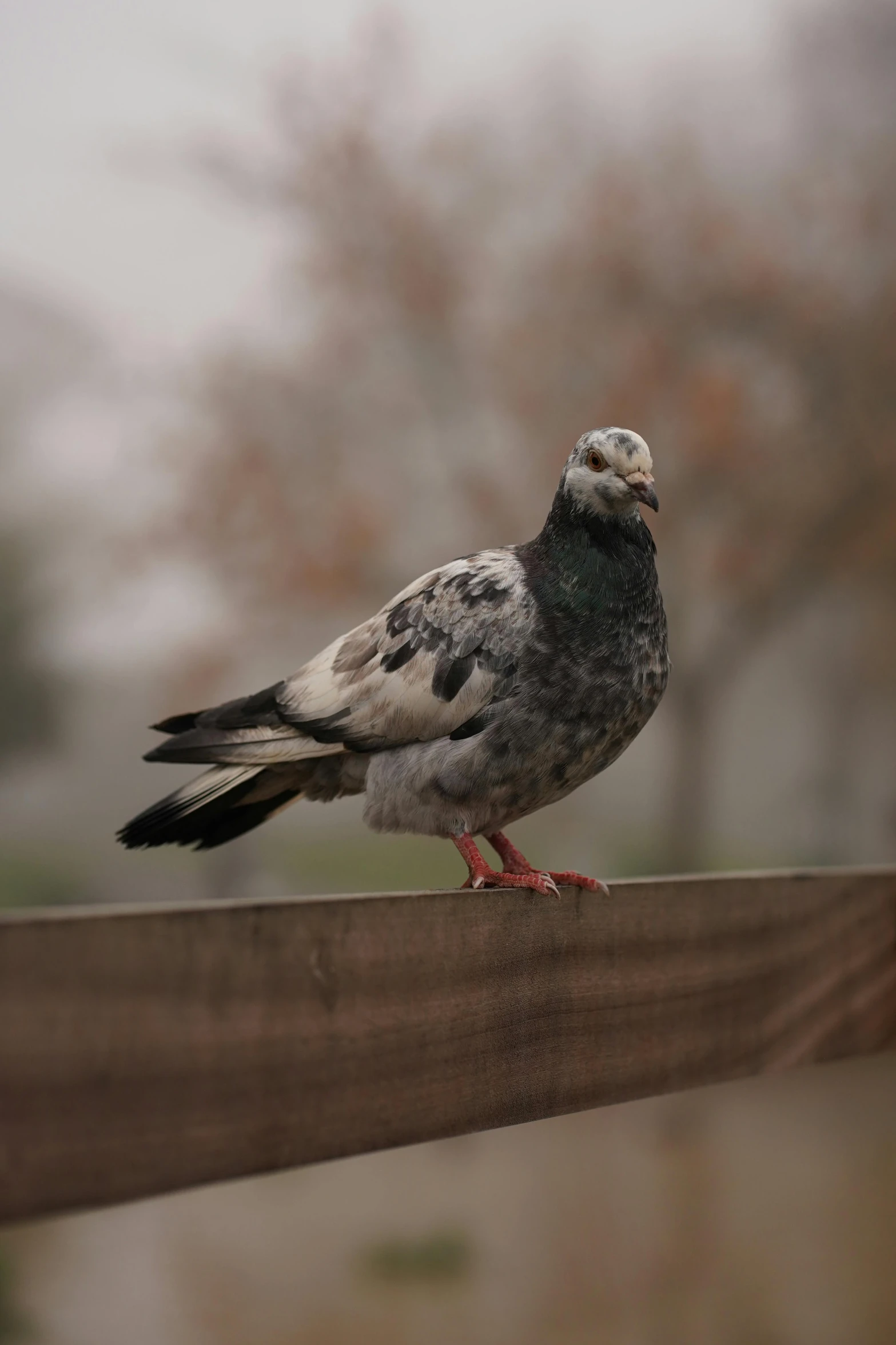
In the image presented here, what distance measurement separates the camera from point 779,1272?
2.96 meters

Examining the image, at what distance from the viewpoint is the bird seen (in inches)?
41.1

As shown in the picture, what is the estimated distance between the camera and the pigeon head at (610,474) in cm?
104

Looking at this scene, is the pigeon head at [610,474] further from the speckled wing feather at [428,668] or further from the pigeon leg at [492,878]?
the pigeon leg at [492,878]

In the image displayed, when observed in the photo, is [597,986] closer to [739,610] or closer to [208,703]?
[208,703]

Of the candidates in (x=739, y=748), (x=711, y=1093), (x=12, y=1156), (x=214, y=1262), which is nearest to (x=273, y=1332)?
(x=214, y=1262)

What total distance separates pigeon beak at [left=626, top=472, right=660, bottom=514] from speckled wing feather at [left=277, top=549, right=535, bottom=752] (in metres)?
0.13

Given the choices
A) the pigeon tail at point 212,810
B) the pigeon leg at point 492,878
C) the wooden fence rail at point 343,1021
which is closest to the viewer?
the wooden fence rail at point 343,1021

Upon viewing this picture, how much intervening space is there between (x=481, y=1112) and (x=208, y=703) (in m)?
2.08

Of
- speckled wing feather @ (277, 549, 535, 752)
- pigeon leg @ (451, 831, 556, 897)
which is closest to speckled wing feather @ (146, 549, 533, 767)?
speckled wing feather @ (277, 549, 535, 752)

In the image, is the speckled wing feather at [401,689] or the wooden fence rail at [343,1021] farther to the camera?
the speckled wing feather at [401,689]

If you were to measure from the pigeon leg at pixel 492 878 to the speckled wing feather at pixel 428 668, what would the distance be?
10 cm

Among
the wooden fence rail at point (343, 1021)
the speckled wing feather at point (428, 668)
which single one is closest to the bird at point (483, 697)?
the speckled wing feather at point (428, 668)

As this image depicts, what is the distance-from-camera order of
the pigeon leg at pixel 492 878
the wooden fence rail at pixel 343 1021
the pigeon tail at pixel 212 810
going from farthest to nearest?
the pigeon tail at pixel 212 810, the pigeon leg at pixel 492 878, the wooden fence rail at pixel 343 1021

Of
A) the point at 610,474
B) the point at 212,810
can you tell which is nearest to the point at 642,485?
the point at 610,474
